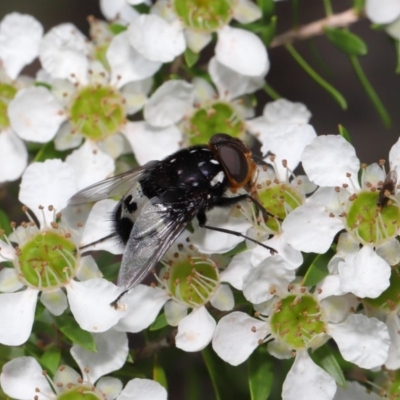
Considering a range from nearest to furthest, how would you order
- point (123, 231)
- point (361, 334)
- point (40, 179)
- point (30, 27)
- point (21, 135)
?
point (361, 334) < point (123, 231) < point (40, 179) < point (21, 135) < point (30, 27)

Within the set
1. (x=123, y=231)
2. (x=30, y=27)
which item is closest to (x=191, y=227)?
(x=123, y=231)

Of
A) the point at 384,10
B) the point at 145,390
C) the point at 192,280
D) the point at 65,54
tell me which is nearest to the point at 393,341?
the point at 192,280

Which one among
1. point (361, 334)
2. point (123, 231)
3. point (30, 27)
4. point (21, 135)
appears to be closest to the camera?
point (361, 334)

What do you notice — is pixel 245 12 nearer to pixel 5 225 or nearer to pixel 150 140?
pixel 150 140

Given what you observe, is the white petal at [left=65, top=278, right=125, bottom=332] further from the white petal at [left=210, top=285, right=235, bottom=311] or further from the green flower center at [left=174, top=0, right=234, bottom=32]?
the green flower center at [left=174, top=0, right=234, bottom=32]

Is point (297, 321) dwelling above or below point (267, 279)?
below

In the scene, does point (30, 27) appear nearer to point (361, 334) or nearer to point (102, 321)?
point (102, 321)

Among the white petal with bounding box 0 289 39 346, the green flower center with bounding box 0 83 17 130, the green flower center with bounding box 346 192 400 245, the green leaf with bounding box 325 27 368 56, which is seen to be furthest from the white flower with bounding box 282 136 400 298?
the green flower center with bounding box 0 83 17 130
